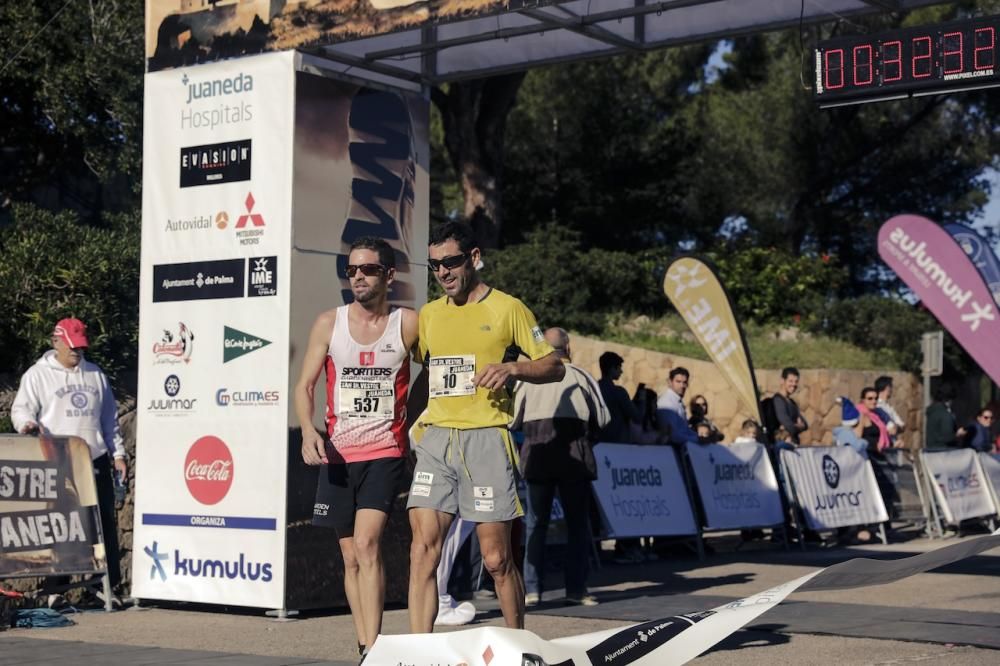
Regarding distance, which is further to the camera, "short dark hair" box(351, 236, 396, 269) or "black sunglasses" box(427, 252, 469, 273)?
"short dark hair" box(351, 236, 396, 269)

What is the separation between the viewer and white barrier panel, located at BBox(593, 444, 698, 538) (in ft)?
43.6

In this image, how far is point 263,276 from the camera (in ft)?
32.3

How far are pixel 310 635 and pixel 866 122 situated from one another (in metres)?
30.6

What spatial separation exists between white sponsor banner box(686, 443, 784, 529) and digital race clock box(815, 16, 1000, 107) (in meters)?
5.57

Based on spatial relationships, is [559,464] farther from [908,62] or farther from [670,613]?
[908,62]

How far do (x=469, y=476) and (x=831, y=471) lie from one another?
10.1 meters

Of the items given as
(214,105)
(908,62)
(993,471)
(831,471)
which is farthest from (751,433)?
(214,105)

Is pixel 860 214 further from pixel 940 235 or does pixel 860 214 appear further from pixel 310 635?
pixel 310 635

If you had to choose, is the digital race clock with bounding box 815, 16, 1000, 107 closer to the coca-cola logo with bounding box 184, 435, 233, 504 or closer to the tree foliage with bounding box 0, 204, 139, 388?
the coca-cola logo with bounding box 184, 435, 233, 504

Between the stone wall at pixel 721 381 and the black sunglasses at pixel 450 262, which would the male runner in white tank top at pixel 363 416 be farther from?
the stone wall at pixel 721 381

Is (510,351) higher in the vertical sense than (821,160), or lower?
lower

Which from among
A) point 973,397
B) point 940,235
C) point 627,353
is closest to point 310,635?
point 940,235

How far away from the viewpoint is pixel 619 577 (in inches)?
495

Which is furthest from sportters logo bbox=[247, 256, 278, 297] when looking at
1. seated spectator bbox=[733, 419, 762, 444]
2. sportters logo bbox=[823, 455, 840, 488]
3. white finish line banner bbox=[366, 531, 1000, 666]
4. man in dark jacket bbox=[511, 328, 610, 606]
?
sportters logo bbox=[823, 455, 840, 488]
